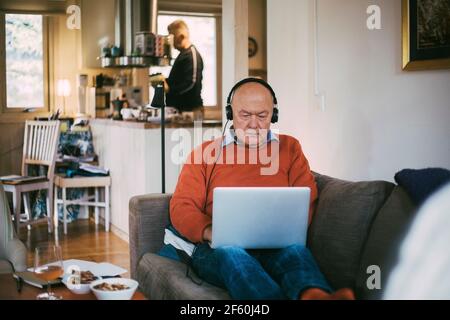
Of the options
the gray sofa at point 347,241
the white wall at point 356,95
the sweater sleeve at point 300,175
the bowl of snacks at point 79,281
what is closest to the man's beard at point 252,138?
the sweater sleeve at point 300,175

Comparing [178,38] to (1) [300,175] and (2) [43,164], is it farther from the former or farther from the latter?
(1) [300,175]

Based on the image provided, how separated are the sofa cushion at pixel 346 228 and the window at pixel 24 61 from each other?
5525mm

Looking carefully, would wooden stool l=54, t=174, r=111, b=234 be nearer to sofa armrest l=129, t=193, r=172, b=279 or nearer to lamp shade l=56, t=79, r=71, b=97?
lamp shade l=56, t=79, r=71, b=97

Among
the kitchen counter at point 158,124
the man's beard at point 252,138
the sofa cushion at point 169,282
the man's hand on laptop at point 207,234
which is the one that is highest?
the kitchen counter at point 158,124

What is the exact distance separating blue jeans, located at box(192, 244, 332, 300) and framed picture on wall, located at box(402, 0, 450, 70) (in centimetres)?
105

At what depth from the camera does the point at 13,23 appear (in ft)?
23.5

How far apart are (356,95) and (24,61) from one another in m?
5.02

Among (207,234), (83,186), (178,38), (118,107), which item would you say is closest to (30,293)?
(207,234)

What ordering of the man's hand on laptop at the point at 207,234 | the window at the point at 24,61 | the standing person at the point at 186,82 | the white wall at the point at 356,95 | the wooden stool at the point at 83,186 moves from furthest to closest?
the window at the point at 24,61
the standing person at the point at 186,82
the wooden stool at the point at 83,186
the white wall at the point at 356,95
the man's hand on laptop at the point at 207,234

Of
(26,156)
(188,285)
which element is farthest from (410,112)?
(26,156)

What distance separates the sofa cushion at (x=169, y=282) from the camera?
222 cm

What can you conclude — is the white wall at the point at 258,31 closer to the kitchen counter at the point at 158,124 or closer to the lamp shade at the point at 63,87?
the lamp shade at the point at 63,87
